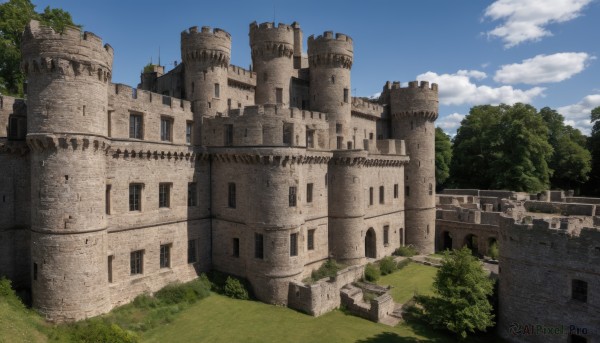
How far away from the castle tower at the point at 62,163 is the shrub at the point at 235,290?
8.82 meters

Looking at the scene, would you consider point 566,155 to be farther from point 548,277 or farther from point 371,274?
point 548,277

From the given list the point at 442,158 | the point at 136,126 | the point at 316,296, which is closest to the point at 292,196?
the point at 316,296

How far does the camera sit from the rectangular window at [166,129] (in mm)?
29398

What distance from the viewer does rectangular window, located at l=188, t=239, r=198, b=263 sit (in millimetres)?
30797

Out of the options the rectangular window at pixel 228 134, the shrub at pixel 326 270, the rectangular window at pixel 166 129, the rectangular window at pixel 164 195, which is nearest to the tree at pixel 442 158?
the shrub at pixel 326 270

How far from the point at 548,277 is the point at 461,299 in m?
5.07

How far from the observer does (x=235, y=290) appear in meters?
28.7

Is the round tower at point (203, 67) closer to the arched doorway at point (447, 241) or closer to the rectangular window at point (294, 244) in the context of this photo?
the rectangular window at point (294, 244)

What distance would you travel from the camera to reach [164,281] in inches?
1123

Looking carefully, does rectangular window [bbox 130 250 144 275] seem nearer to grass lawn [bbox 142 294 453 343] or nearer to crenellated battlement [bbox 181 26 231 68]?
grass lawn [bbox 142 294 453 343]

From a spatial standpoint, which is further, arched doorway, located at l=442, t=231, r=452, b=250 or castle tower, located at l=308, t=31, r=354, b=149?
arched doorway, located at l=442, t=231, r=452, b=250

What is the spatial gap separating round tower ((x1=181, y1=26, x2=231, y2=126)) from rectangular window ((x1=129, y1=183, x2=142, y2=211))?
21.5ft

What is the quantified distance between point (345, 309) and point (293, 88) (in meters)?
21.5

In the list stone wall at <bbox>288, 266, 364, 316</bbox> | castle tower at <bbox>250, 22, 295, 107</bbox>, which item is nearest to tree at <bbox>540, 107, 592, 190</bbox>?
castle tower at <bbox>250, 22, 295, 107</bbox>
